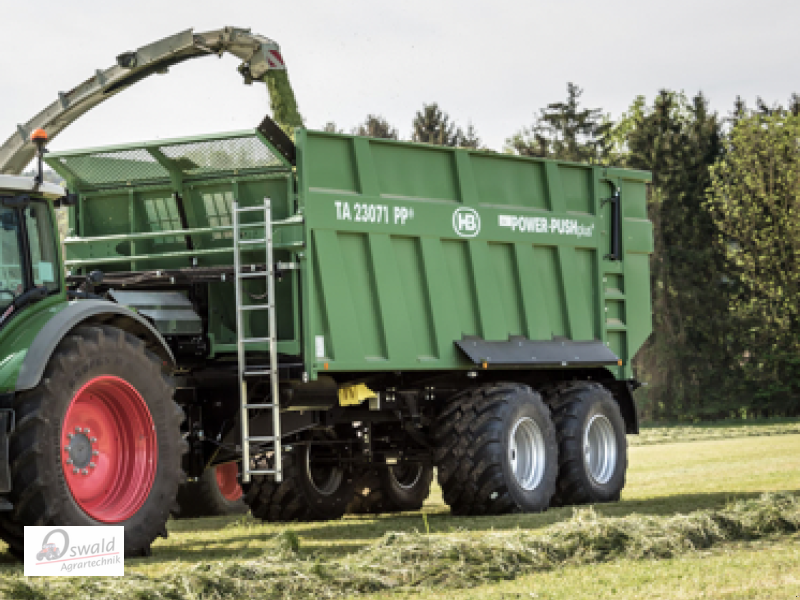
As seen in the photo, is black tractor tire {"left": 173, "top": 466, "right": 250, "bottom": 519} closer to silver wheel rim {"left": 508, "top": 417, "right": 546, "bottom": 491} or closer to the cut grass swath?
silver wheel rim {"left": 508, "top": 417, "right": 546, "bottom": 491}

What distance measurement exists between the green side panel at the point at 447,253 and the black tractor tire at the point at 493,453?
520mm

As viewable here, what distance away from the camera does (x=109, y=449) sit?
8344mm

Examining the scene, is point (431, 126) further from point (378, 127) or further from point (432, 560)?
point (432, 560)

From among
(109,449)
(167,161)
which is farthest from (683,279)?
(109,449)

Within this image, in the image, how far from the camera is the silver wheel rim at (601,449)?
13.1m

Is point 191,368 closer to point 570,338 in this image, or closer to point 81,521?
point 81,521

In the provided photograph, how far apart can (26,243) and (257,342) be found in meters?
2.42

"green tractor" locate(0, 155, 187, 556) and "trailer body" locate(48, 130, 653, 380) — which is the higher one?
"trailer body" locate(48, 130, 653, 380)

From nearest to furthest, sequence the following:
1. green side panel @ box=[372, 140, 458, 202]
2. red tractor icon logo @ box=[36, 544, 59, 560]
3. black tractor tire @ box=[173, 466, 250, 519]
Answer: red tractor icon logo @ box=[36, 544, 59, 560]
green side panel @ box=[372, 140, 458, 202]
black tractor tire @ box=[173, 466, 250, 519]

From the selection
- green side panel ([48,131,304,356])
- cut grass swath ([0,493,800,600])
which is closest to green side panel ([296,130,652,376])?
green side panel ([48,131,304,356])

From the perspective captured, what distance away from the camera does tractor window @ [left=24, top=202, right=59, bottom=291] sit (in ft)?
27.2

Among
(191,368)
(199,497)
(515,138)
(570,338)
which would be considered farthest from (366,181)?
(515,138)

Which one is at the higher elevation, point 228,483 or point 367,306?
point 367,306

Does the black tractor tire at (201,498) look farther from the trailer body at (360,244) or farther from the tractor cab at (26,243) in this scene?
the tractor cab at (26,243)
